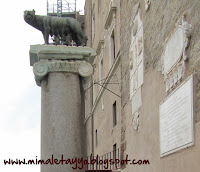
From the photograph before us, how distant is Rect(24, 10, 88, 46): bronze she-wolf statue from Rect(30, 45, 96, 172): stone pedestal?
54 centimetres

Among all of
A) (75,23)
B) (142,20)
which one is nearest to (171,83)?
(75,23)

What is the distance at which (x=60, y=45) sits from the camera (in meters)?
8.22

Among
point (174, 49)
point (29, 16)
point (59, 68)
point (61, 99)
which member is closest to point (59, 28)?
point (29, 16)

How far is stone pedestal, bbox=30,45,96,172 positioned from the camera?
302 inches

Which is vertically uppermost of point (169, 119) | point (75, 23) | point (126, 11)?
point (126, 11)

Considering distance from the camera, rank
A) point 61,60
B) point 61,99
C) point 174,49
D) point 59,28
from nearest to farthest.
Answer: point 61,99 → point 61,60 → point 59,28 → point 174,49

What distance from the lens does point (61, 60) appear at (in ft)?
26.7

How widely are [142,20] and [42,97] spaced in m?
5.76

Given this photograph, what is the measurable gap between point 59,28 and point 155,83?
3.24m

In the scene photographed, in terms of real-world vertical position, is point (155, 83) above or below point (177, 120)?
above

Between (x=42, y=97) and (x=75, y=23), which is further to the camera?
(x=75, y=23)

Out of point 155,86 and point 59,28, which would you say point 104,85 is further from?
point 59,28

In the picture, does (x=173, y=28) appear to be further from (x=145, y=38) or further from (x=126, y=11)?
(x=126, y=11)

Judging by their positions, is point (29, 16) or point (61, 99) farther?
point (29, 16)
